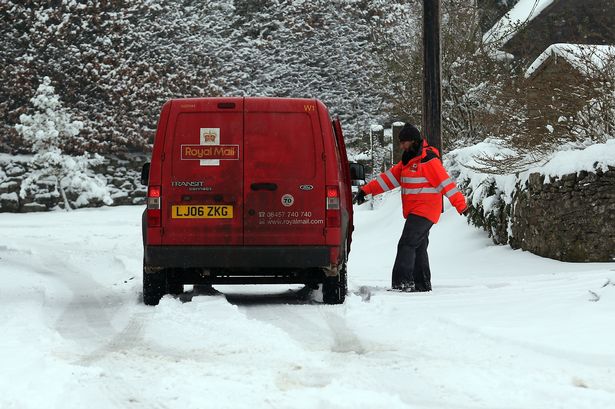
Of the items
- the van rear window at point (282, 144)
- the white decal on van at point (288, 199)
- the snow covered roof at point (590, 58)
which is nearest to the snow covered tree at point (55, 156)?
the snow covered roof at point (590, 58)

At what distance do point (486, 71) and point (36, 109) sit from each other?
14150 millimetres

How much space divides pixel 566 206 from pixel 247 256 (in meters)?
4.65

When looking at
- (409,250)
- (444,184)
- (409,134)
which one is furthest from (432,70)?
(409,250)

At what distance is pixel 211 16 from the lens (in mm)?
31641

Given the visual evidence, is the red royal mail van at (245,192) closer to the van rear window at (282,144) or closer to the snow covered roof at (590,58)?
the van rear window at (282,144)

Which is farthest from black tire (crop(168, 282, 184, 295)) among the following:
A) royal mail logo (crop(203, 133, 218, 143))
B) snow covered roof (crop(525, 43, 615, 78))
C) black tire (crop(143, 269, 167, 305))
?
snow covered roof (crop(525, 43, 615, 78))

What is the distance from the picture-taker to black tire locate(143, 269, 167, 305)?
8.99 metres

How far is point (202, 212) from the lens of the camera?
28.2 feet

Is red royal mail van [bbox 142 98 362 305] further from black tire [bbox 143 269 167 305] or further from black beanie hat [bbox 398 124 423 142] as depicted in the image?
black beanie hat [bbox 398 124 423 142]

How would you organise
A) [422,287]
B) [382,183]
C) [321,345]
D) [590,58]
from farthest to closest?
[590,58] → [382,183] → [422,287] → [321,345]

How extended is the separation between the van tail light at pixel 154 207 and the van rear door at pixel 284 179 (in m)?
0.76

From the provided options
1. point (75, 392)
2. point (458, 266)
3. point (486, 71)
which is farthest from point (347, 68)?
point (75, 392)

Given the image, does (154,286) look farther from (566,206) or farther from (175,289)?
(566,206)

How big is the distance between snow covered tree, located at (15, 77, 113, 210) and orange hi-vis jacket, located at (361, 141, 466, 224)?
2001 centimetres
